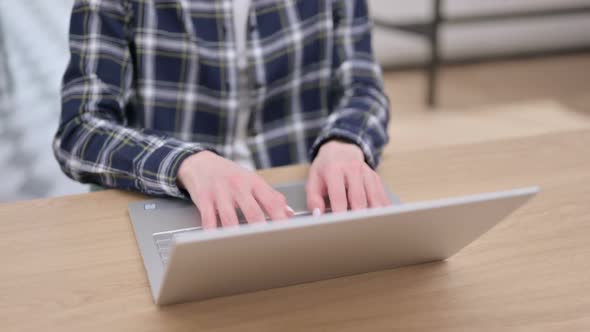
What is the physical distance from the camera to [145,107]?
1.12 m

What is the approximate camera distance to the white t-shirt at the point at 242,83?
3.70ft

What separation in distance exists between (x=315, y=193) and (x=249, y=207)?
0.34 feet

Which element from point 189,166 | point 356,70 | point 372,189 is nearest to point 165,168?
point 189,166

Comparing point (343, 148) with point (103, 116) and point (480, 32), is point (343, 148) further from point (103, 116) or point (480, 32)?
point (480, 32)

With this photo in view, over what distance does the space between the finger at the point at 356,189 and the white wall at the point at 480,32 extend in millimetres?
2746

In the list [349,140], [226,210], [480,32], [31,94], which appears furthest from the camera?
[480,32]

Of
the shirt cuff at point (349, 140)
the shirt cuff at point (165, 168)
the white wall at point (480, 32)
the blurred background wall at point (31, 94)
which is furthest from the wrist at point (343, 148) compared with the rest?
the white wall at point (480, 32)

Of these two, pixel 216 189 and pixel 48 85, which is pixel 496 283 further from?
A: pixel 48 85

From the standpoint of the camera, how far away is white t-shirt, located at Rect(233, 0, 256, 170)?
3.70 ft

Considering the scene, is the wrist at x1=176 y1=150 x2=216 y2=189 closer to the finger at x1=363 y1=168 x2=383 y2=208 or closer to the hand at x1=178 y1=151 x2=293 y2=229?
the hand at x1=178 y1=151 x2=293 y2=229

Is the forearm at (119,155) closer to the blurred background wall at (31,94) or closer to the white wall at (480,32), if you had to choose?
the blurred background wall at (31,94)

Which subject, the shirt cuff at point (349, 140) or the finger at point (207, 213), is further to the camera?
the shirt cuff at point (349, 140)

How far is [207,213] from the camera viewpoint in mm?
748

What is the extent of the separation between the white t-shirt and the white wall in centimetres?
243
